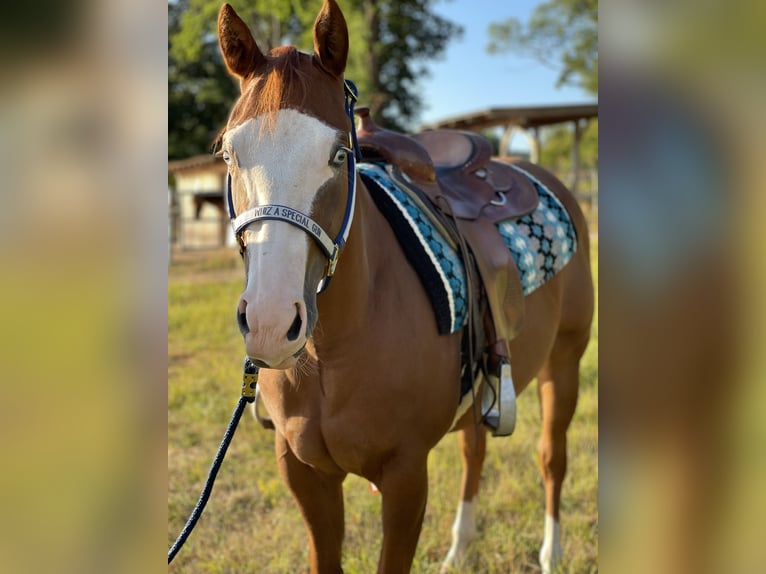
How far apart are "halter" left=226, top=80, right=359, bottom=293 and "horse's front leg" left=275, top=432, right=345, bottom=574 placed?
0.64 metres

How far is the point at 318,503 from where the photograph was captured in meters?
1.81

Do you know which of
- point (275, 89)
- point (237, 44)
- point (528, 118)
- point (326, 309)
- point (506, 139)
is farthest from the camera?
point (506, 139)

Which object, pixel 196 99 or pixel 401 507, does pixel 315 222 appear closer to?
pixel 401 507

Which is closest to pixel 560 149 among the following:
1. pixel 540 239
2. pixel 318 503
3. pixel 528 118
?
pixel 528 118

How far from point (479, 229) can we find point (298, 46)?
1599 cm

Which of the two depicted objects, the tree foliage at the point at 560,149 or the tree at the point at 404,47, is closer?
the tree at the point at 404,47

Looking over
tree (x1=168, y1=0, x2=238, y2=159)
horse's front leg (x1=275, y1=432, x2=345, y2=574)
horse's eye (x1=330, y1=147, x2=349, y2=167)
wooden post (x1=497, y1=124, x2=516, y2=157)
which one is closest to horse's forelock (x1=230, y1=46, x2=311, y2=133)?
horse's eye (x1=330, y1=147, x2=349, y2=167)

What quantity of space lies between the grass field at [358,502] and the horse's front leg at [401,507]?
3.00ft

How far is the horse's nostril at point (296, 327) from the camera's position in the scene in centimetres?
113

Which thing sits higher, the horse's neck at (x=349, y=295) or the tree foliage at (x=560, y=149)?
the tree foliage at (x=560, y=149)

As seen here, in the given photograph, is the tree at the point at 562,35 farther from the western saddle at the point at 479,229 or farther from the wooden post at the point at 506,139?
the western saddle at the point at 479,229

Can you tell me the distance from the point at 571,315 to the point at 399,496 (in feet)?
5.18

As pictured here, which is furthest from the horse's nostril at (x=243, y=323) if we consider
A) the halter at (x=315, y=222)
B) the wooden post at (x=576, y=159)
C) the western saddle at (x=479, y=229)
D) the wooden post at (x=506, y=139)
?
the wooden post at (x=506, y=139)

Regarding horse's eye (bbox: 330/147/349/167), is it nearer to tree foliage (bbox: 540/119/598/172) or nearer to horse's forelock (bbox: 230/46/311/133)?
horse's forelock (bbox: 230/46/311/133)
